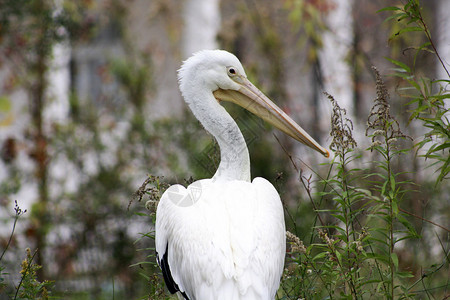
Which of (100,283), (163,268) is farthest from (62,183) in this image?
(163,268)

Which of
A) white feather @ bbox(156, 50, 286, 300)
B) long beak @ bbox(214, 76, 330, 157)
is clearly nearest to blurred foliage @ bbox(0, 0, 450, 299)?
long beak @ bbox(214, 76, 330, 157)

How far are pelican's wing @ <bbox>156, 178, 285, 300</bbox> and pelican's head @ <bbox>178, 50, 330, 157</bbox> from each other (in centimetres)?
57

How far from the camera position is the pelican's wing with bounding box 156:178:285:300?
297 centimetres

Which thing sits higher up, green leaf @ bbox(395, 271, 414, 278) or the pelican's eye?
the pelican's eye

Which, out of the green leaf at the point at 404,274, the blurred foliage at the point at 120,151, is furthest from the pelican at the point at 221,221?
the blurred foliage at the point at 120,151

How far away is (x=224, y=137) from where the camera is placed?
3.79 m

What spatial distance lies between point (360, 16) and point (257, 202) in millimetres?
5704

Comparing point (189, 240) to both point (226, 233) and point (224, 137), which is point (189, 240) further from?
point (224, 137)

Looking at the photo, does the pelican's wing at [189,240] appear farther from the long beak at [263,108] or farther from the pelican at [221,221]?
the long beak at [263,108]

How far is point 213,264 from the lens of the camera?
118 inches

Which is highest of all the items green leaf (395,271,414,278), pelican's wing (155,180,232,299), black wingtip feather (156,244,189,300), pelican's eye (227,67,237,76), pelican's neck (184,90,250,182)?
pelican's eye (227,67,237,76)

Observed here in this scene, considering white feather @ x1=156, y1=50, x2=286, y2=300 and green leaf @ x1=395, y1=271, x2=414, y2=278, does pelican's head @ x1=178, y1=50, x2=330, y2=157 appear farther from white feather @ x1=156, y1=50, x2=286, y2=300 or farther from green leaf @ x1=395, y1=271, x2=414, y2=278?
green leaf @ x1=395, y1=271, x2=414, y2=278

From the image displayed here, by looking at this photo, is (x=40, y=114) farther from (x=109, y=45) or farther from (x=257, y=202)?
(x=257, y=202)

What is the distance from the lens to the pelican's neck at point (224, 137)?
3701 millimetres
